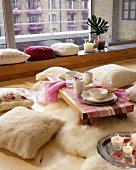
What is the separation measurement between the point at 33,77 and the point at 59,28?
1.12 meters

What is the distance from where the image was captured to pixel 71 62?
11.8 feet

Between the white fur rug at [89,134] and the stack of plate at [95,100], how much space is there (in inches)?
5.3

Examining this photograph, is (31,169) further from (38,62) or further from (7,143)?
(38,62)

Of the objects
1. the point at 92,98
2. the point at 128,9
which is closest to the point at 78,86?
the point at 92,98

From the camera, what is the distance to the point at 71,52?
11.8 feet

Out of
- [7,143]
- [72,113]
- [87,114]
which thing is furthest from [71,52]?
A: [7,143]

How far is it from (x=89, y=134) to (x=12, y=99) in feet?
3.02

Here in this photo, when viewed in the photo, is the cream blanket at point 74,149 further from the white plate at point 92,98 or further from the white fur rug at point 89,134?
the white plate at point 92,98

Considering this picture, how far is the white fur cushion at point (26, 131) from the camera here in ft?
5.23

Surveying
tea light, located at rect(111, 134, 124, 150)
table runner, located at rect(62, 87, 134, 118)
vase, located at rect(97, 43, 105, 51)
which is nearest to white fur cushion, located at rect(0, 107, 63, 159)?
table runner, located at rect(62, 87, 134, 118)

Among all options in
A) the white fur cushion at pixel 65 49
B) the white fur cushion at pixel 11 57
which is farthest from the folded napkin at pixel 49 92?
the white fur cushion at pixel 65 49

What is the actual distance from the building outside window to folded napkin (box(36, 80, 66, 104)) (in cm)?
134

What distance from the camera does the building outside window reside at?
11.9 ft

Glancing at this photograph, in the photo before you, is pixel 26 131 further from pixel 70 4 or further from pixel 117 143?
pixel 70 4
